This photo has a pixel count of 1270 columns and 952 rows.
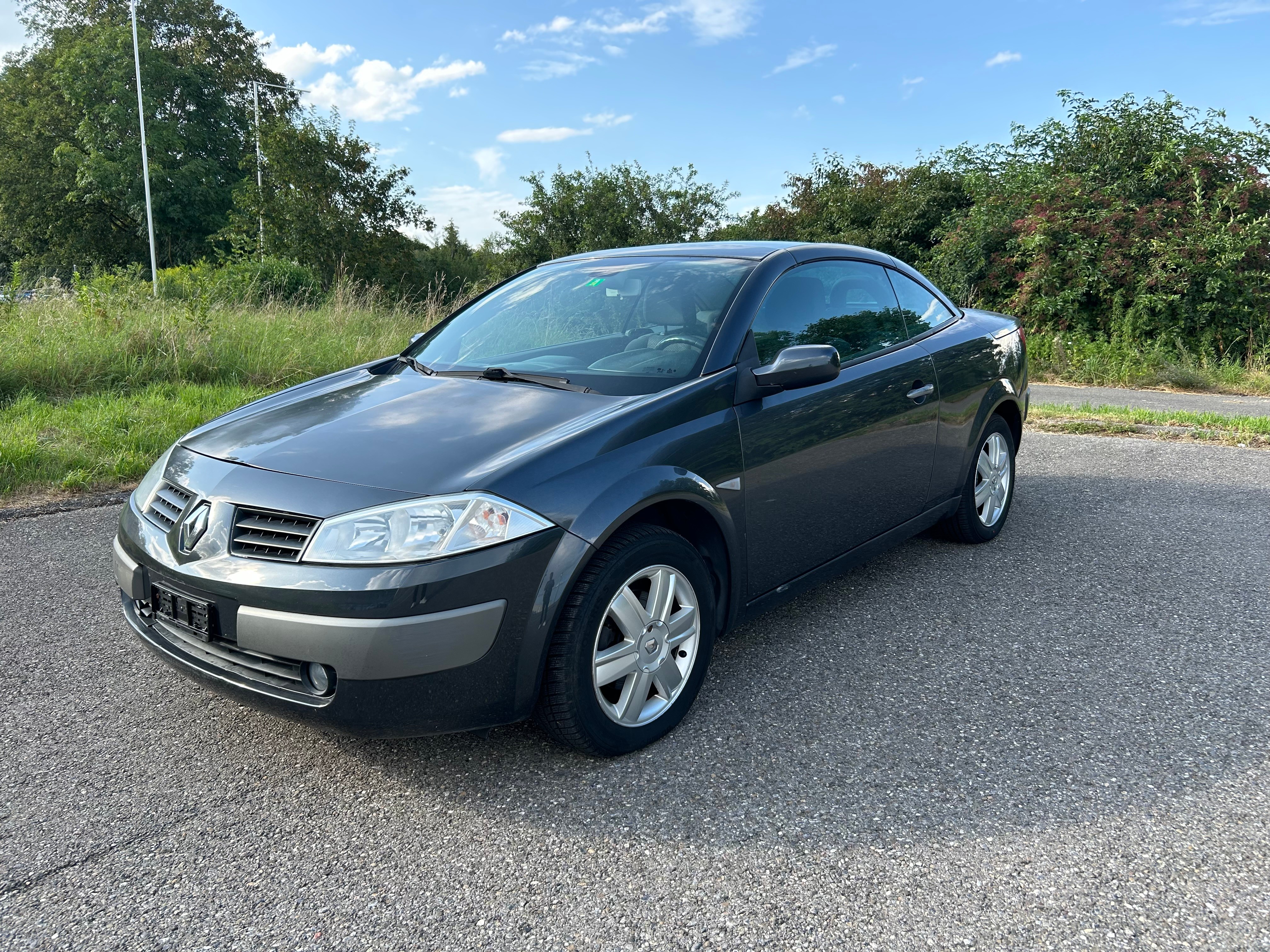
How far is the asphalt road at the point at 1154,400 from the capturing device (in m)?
11.2

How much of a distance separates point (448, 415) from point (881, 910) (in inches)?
76.2

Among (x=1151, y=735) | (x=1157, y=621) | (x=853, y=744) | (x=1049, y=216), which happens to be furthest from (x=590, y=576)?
(x=1049, y=216)

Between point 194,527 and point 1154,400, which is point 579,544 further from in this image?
point 1154,400

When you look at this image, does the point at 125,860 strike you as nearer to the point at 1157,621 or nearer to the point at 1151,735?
the point at 1151,735

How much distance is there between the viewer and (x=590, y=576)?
2635 millimetres

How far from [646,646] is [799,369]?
1.11 metres

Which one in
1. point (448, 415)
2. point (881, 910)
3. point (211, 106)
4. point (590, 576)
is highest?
point (211, 106)

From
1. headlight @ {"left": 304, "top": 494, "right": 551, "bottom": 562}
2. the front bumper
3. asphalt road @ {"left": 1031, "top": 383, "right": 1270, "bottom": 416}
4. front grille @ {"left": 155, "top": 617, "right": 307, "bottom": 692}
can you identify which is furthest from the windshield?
asphalt road @ {"left": 1031, "top": 383, "right": 1270, "bottom": 416}

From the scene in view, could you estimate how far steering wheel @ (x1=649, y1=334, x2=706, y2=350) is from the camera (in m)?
3.34

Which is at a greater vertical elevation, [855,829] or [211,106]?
[211,106]

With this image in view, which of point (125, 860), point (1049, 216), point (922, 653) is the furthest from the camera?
point (1049, 216)

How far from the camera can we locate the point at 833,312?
3.91 m

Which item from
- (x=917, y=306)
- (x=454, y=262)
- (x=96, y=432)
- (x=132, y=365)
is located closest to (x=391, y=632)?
(x=917, y=306)

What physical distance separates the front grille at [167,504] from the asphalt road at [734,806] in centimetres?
70
